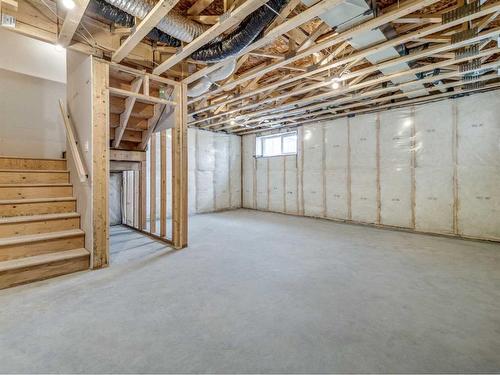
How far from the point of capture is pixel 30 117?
15.1 feet

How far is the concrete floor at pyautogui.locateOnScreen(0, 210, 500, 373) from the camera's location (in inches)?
57.8

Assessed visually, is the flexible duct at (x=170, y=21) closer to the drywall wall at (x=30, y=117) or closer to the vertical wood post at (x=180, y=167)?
the vertical wood post at (x=180, y=167)

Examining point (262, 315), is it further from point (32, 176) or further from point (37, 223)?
point (32, 176)

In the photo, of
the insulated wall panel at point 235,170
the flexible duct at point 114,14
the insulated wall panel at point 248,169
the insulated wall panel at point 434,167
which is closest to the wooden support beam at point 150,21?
the flexible duct at point 114,14

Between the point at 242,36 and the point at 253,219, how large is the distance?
4.59m

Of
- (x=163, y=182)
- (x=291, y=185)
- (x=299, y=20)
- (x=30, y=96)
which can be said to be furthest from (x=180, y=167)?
(x=291, y=185)

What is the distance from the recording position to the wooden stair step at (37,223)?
8.71 ft

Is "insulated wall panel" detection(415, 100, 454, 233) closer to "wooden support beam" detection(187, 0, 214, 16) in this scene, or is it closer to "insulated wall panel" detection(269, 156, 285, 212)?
"insulated wall panel" detection(269, 156, 285, 212)

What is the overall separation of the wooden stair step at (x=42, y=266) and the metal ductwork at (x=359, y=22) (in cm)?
Result: 347

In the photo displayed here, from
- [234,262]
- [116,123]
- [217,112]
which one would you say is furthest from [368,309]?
[217,112]

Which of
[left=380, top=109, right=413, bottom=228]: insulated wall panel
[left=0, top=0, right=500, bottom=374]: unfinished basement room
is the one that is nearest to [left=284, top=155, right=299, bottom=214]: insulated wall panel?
[left=0, top=0, right=500, bottom=374]: unfinished basement room

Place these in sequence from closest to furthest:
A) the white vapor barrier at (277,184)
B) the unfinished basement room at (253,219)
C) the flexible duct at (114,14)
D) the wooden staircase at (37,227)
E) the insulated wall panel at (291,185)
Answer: the unfinished basement room at (253,219)
the flexible duct at (114,14)
the wooden staircase at (37,227)
the insulated wall panel at (291,185)
the white vapor barrier at (277,184)

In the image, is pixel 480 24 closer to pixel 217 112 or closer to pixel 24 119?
pixel 217 112

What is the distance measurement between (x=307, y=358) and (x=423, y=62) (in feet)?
13.3
